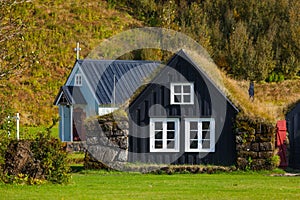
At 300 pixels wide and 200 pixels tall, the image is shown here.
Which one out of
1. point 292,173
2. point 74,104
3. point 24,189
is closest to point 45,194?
point 24,189

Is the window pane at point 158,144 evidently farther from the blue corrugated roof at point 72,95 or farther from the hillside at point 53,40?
the hillside at point 53,40

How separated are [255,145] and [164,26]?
35775 mm

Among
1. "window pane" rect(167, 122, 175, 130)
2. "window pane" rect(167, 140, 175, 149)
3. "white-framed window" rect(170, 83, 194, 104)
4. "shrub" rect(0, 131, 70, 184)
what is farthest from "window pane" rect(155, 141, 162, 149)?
"shrub" rect(0, 131, 70, 184)

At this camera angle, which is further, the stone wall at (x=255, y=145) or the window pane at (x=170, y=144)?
the window pane at (x=170, y=144)

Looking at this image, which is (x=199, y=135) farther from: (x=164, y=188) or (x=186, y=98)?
(x=164, y=188)

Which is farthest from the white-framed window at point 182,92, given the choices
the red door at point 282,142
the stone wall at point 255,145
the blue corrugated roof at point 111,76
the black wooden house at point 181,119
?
the blue corrugated roof at point 111,76

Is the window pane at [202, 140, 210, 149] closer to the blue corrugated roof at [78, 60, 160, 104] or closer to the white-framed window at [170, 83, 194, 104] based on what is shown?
the white-framed window at [170, 83, 194, 104]

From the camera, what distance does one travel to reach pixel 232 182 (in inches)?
845

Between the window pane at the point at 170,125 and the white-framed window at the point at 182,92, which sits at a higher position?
the white-framed window at the point at 182,92

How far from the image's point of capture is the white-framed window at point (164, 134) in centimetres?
2689

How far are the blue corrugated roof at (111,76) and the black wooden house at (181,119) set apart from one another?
8305 mm

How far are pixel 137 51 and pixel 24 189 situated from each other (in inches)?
→ 1524

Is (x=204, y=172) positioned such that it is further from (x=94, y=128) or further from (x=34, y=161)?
(x=34, y=161)

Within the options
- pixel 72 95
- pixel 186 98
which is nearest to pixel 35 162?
pixel 186 98
